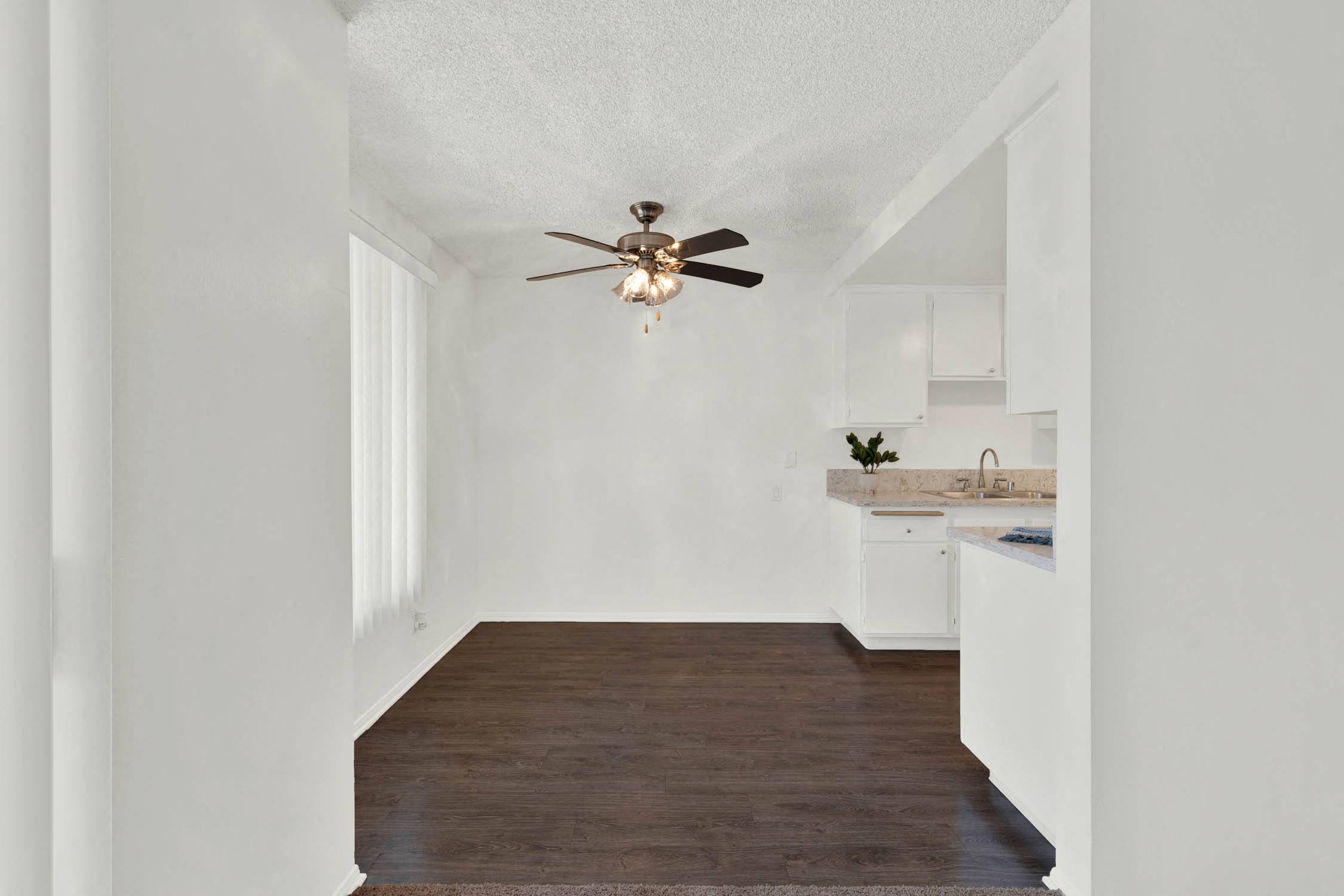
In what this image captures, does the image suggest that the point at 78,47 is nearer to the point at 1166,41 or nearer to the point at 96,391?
the point at 96,391

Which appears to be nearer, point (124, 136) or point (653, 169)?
point (124, 136)

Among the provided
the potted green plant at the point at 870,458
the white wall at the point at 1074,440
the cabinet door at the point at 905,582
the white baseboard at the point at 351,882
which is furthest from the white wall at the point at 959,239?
the white baseboard at the point at 351,882

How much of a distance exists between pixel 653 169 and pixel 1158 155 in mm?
1828

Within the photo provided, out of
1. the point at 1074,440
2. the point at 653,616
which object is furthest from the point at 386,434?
the point at 1074,440

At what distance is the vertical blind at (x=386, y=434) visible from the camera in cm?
285

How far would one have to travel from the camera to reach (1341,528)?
128 centimetres

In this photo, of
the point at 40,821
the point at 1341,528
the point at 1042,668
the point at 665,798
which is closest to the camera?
the point at 40,821

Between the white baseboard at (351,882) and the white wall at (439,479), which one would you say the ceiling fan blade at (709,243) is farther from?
the white baseboard at (351,882)

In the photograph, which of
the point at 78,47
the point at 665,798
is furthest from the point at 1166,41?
the point at 665,798

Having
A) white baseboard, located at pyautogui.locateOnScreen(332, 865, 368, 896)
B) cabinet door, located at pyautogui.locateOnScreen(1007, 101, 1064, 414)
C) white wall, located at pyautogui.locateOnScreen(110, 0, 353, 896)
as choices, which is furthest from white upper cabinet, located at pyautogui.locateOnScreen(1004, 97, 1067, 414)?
white baseboard, located at pyautogui.locateOnScreen(332, 865, 368, 896)

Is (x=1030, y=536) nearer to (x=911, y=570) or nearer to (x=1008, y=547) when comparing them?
(x=1008, y=547)

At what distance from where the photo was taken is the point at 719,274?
10.2ft

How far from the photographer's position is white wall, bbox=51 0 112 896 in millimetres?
938

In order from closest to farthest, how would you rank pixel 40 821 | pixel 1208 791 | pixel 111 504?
A: pixel 40 821 < pixel 111 504 < pixel 1208 791
